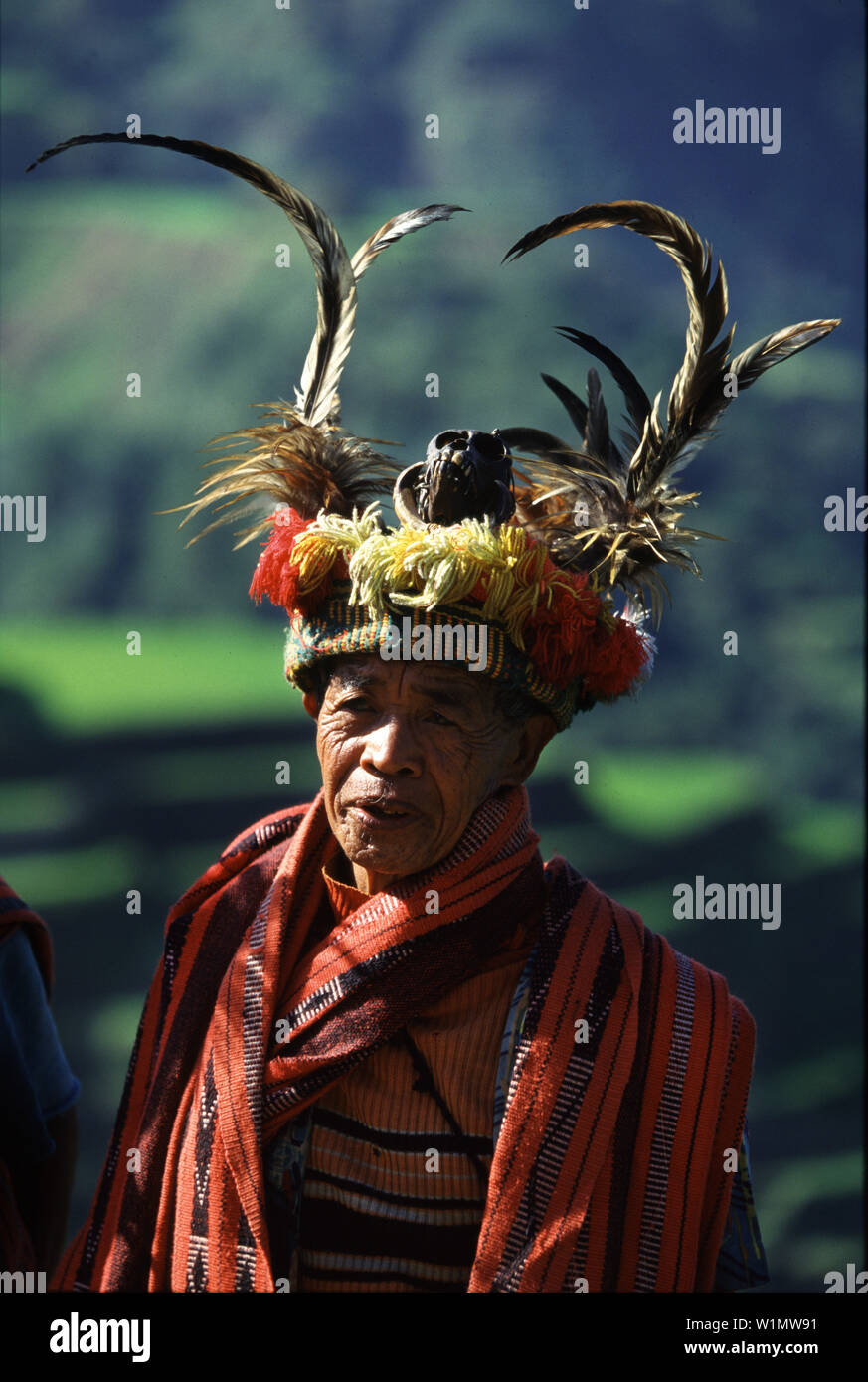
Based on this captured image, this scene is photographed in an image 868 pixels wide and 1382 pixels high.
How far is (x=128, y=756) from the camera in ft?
14.6

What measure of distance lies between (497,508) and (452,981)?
0.83m

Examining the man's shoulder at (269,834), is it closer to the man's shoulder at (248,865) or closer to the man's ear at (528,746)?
the man's shoulder at (248,865)

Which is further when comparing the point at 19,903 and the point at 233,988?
the point at 19,903

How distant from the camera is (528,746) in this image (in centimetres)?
236

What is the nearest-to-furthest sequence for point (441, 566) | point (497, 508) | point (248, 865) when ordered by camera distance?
point (441, 566)
point (497, 508)
point (248, 865)

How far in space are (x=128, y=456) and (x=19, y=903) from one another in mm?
2275

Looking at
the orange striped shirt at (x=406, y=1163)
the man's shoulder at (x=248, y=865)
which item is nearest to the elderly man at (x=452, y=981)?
the orange striped shirt at (x=406, y=1163)

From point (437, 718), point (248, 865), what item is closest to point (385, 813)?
point (437, 718)

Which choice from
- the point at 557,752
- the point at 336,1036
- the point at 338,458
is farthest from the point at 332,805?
the point at 557,752

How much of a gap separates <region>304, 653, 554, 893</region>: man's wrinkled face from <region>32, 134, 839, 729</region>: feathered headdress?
0.18ft

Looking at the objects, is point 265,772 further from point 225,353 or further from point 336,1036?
point 336,1036

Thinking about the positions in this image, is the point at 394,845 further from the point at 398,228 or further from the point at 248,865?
the point at 398,228

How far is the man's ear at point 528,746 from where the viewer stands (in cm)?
234

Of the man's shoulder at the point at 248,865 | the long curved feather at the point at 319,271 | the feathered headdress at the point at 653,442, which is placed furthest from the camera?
the man's shoulder at the point at 248,865
